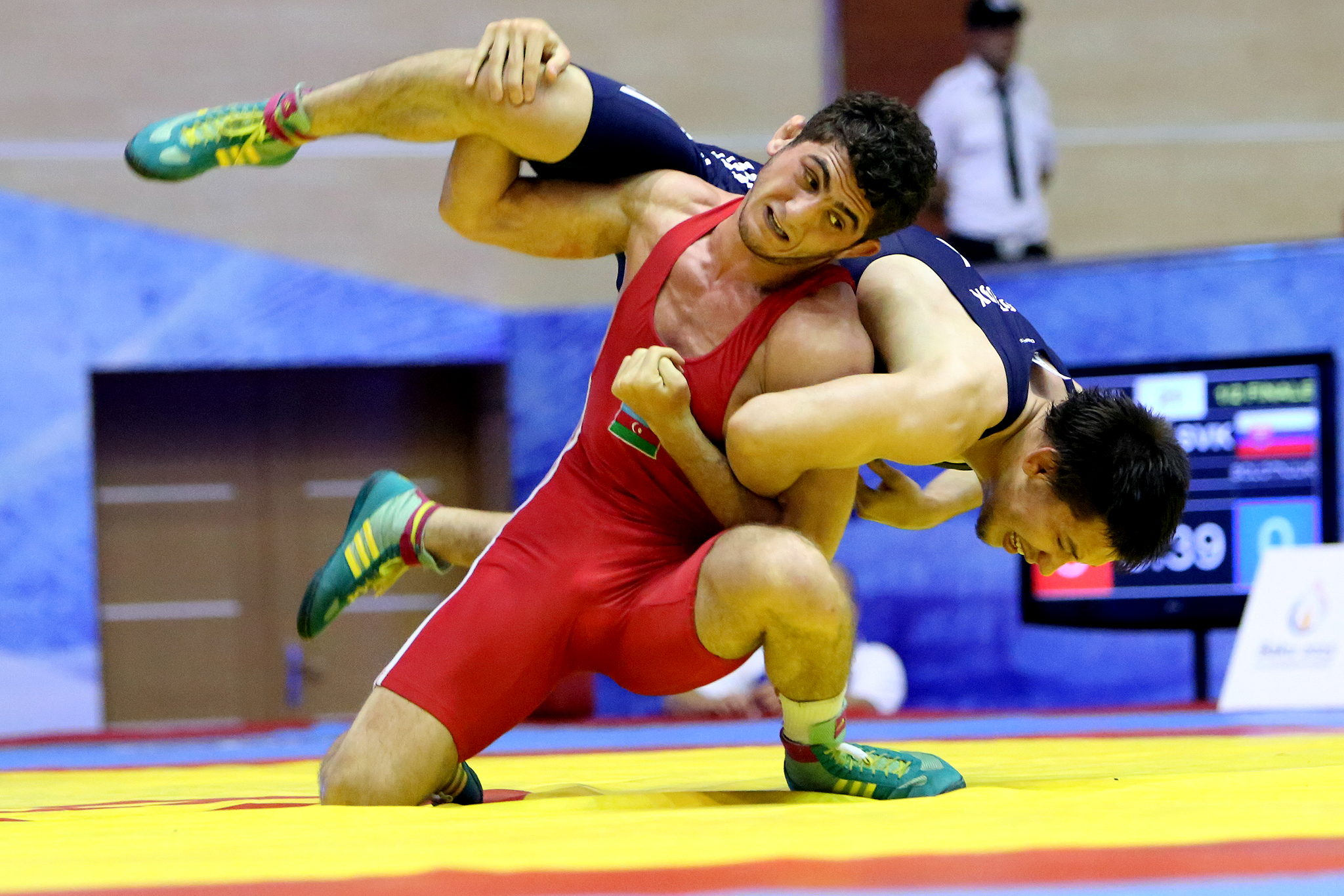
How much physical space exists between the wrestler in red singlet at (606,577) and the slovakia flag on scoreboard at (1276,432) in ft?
8.35

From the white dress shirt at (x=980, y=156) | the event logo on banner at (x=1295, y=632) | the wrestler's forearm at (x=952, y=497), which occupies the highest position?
the white dress shirt at (x=980, y=156)

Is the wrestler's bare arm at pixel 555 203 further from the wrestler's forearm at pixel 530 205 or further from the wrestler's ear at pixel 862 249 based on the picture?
the wrestler's ear at pixel 862 249

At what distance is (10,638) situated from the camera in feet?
18.7

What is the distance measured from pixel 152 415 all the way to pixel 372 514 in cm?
393

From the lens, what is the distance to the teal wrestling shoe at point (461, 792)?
7.57 feet

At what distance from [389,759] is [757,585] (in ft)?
2.10

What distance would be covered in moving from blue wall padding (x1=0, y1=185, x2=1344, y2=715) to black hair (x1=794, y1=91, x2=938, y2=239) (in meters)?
3.20

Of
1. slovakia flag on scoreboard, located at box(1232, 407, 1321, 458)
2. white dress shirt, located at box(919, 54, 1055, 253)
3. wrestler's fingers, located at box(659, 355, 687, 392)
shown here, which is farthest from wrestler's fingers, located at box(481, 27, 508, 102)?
white dress shirt, located at box(919, 54, 1055, 253)

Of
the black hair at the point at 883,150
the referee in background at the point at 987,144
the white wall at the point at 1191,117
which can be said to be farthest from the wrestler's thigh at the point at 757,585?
the white wall at the point at 1191,117

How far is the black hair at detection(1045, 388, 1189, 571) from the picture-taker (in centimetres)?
221

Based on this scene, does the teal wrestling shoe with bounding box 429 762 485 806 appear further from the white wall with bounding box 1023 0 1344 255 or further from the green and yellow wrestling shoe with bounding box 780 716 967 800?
the white wall with bounding box 1023 0 1344 255

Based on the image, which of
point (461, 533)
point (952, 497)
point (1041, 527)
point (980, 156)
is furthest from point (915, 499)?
point (980, 156)

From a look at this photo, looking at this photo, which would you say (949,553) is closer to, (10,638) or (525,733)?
(525,733)

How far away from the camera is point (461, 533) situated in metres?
2.61
